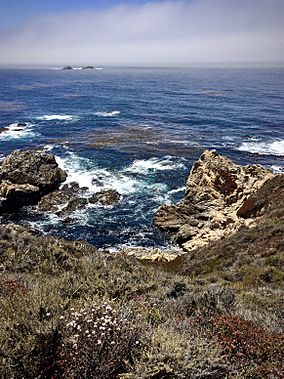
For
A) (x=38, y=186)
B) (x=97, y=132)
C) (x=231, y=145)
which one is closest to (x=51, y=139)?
(x=97, y=132)

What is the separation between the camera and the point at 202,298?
855cm

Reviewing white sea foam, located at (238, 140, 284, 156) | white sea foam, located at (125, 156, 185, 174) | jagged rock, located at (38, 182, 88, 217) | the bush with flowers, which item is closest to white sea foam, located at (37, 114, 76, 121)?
white sea foam, located at (125, 156, 185, 174)

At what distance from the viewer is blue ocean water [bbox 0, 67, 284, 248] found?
2722 centimetres

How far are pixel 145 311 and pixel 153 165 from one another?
31540 mm

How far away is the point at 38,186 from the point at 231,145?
26374 millimetres

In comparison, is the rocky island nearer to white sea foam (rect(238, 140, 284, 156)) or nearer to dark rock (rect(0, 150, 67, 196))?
dark rock (rect(0, 150, 67, 196))

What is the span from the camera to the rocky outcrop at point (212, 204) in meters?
24.4

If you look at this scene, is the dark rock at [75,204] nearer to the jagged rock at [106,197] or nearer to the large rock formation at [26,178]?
the jagged rock at [106,197]

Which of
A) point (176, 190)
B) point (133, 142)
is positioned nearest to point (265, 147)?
point (133, 142)

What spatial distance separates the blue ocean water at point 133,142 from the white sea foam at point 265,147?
0.12 metres

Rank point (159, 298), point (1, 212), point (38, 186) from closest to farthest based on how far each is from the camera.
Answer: point (159, 298), point (1, 212), point (38, 186)

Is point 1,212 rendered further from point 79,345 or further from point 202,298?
point 79,345

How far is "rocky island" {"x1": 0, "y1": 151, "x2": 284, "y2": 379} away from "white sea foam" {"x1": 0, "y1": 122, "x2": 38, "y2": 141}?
33.0 meters

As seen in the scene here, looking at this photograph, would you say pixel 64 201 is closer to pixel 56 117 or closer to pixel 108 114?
pixel 56 117
